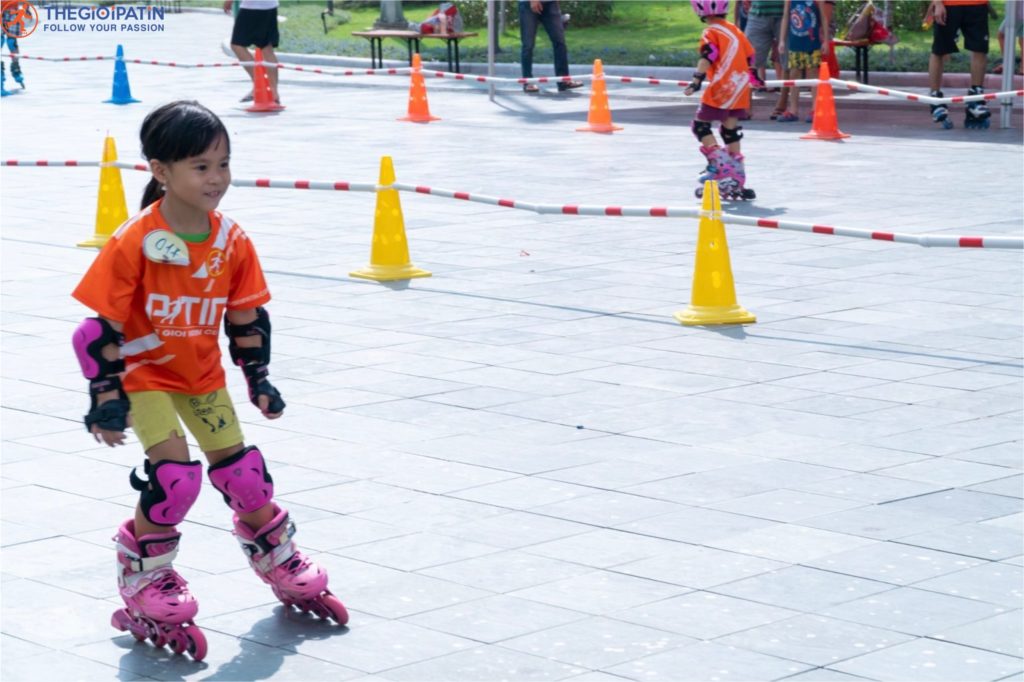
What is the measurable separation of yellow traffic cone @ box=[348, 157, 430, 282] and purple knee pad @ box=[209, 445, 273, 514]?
5.72 m

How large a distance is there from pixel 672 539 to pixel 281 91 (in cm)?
2097

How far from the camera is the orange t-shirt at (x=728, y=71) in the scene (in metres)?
13.2

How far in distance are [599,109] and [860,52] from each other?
516 centimetres

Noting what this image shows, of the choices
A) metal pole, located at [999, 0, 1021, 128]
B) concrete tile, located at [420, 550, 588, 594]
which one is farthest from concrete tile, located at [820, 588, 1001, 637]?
metal pole, located at [999, 0, 1021, 128]

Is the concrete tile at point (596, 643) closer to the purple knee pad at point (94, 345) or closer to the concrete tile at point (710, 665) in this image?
the concrete tile at point (710, 665)

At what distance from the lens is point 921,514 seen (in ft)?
19.5

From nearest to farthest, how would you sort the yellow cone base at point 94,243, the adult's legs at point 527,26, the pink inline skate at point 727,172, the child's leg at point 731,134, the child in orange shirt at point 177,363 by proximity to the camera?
the child in orange shirt at point 177,363 < the yellow cone base at point 94,243 < the child's leg at point 731,134 < the pink inline skate at point 727,172 < the adult's legs at point 527,26

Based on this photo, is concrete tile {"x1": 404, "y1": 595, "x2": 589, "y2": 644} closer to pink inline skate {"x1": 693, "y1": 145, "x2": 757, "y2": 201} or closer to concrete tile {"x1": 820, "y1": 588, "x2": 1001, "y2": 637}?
concrete tile {"x1": 820, "y1": 588, "x2": 1001, "y2": 637}

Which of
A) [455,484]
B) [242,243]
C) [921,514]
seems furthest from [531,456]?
[242,243]

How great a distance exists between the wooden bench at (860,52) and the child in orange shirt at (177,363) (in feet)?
56.9

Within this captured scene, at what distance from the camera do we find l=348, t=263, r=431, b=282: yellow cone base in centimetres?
1069

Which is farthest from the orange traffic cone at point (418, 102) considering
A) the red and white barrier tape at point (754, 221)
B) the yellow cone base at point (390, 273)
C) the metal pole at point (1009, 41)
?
the yellow cone base at point (390, 273)

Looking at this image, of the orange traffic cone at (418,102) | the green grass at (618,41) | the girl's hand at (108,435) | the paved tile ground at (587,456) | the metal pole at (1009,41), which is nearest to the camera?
the girl's hand at (108,435)

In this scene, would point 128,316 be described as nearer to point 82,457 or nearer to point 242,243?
point 242,243
